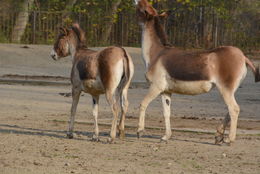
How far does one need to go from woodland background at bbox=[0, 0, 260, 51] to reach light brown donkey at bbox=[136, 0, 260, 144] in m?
22.6

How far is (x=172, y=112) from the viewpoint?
53.8ft

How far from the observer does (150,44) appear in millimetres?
12320

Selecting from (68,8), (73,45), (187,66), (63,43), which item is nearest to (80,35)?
(73,45)

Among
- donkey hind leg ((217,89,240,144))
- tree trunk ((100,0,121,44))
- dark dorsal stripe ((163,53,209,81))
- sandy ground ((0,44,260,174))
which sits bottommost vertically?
tree trunk ((100,0,121,44))

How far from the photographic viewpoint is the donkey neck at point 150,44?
39.9ft

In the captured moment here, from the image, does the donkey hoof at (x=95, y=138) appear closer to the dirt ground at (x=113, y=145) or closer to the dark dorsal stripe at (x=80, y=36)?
the dirt ground at (x=113, y=145)

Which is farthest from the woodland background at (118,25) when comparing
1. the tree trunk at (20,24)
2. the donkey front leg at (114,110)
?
the donkey front leg at (114,110)

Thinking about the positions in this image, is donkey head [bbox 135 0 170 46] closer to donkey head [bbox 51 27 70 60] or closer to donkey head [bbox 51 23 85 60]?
donkey head [bbox 51 23 85 60]

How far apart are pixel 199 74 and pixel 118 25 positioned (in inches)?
990

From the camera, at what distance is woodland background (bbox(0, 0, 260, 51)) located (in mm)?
34844

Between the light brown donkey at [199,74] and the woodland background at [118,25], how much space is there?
74.1ft

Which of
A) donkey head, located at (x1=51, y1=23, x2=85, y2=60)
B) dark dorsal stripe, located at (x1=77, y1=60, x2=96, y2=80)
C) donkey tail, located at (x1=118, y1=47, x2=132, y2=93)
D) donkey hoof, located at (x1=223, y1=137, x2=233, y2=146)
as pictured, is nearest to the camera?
donkey hoof, located at (x1=223, y1=137, x2=233, y2=146)

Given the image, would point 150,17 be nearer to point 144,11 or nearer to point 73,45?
point 144,11

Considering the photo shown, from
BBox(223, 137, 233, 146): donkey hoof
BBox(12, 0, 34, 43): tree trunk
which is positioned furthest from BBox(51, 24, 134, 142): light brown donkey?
BBox(12, 0, 34, 43): tree trunk
